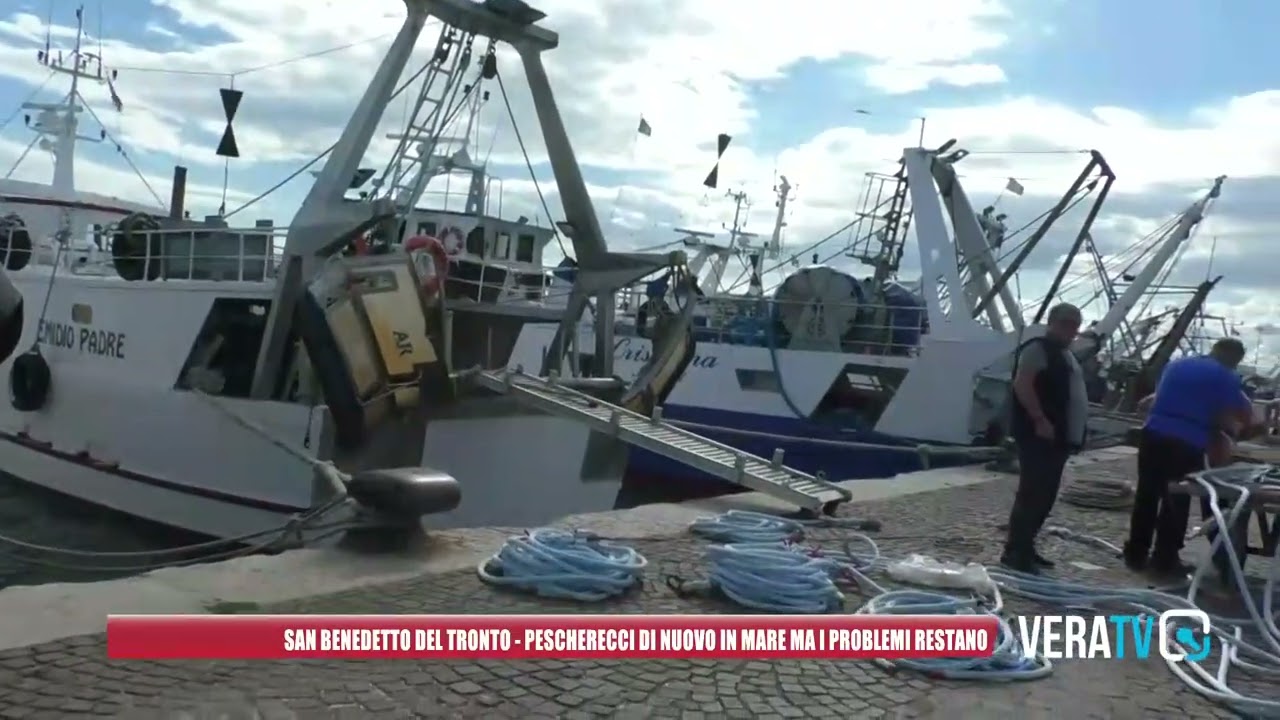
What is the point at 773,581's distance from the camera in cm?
484

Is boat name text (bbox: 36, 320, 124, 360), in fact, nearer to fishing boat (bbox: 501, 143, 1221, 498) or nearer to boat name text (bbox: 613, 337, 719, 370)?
fishing boat (bbox: 501, 143, 1221, 498)

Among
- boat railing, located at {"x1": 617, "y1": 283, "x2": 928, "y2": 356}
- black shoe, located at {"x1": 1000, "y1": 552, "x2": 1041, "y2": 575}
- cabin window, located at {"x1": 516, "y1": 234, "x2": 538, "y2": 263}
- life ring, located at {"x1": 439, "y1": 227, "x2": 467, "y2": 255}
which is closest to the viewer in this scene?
black shoe, located at {"x1": 1000, "y1": 552, "x2": 1041, "y2": 575}

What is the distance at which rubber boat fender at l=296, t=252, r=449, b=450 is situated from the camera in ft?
29.5

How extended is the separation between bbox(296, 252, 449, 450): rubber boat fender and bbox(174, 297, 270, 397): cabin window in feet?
6.98

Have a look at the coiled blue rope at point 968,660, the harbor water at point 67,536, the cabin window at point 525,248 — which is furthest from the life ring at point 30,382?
the coiled blue rope at point 968,660

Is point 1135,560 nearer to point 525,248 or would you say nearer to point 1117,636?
point 1117,636

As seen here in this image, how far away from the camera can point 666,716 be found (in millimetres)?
3594

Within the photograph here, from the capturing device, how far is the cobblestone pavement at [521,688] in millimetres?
3430

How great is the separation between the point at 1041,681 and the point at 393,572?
9.53 ft

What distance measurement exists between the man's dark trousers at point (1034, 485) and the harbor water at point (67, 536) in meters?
8.14

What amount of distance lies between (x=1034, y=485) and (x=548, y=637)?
3.09 metres

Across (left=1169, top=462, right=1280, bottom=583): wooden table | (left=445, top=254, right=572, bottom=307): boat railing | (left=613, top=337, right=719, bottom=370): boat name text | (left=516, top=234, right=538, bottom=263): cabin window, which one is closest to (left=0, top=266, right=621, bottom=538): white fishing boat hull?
(left=445, top=254, right=572, bottom=307): boat railing

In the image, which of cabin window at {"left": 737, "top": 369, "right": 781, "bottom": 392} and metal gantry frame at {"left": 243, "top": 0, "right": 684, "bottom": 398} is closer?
metal gantry frame at {"left": 243, "top": 0, "right": 684, "bottom": 398}

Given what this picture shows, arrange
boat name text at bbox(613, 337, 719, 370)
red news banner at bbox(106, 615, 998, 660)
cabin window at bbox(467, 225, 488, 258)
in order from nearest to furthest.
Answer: red news banner at bbox(106, 615, 998, 660), cabin window at bbox(467, 225, 488, 258), boat name text at bbox(613, 337, 719, 370)
